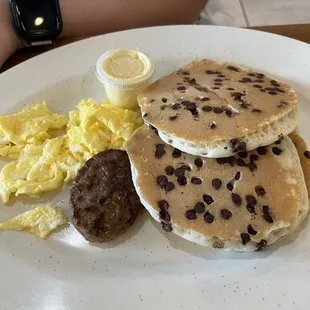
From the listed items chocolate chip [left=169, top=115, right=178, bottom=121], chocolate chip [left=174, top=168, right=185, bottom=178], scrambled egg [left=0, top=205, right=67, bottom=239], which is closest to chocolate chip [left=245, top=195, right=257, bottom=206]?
chocolate chip [left=174, top=168, right=185, bottom=178]

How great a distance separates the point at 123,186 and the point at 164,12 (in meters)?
1.09

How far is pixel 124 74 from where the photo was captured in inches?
72.7

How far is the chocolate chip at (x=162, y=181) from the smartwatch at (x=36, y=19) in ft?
3.18

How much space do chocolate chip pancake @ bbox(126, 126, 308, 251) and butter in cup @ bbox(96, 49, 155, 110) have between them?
337mm

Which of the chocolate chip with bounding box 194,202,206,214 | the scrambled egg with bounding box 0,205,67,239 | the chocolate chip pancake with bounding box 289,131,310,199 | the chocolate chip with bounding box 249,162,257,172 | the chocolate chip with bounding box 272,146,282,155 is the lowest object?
the scrambled egg with bounding box 0,205,67,239

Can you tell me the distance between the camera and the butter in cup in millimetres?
1809

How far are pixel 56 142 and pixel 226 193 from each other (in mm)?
675

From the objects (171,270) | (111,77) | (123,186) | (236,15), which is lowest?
(236,15)

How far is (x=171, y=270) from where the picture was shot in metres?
1.47

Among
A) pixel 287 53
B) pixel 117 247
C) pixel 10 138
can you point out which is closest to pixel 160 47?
pixel 287 53

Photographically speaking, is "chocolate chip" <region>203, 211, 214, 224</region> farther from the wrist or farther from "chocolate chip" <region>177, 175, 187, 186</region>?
the wrist

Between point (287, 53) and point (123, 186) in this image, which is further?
point (287, 53)

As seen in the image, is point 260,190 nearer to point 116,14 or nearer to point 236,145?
point 236,145

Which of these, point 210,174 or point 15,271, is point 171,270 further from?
point 15,271
